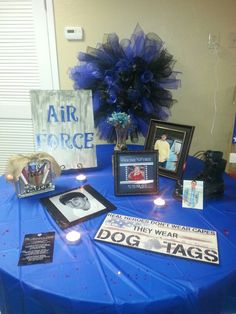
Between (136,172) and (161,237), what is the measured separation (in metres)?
0.37

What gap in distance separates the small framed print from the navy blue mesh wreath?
0.38 meters

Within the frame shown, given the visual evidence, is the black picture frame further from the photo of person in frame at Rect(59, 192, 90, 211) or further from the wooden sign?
the wooden sign

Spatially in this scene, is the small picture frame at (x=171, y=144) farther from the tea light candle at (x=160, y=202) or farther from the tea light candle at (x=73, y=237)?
the tea light candle at (x=73, y=237)

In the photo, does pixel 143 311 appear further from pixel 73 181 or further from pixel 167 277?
pixel 73 181

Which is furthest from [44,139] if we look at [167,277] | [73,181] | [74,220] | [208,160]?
[167,277]

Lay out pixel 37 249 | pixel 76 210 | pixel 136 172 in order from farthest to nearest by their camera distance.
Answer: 1. pixel 136 172
2. pixel 76 210
3. pixel 37 249

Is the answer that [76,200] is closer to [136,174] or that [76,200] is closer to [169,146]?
[136,174]

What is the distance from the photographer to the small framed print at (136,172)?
129 cm

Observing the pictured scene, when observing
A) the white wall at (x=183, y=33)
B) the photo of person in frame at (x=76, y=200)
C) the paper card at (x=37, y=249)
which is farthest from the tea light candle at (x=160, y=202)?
the white wall at (x=183, y=33)

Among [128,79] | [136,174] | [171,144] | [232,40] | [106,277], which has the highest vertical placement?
[232,40]

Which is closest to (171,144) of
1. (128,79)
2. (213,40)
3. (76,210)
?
(128,79)

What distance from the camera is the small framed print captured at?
1.29 metres

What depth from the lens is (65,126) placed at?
57.6 inches

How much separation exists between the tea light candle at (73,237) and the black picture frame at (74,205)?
54mm
